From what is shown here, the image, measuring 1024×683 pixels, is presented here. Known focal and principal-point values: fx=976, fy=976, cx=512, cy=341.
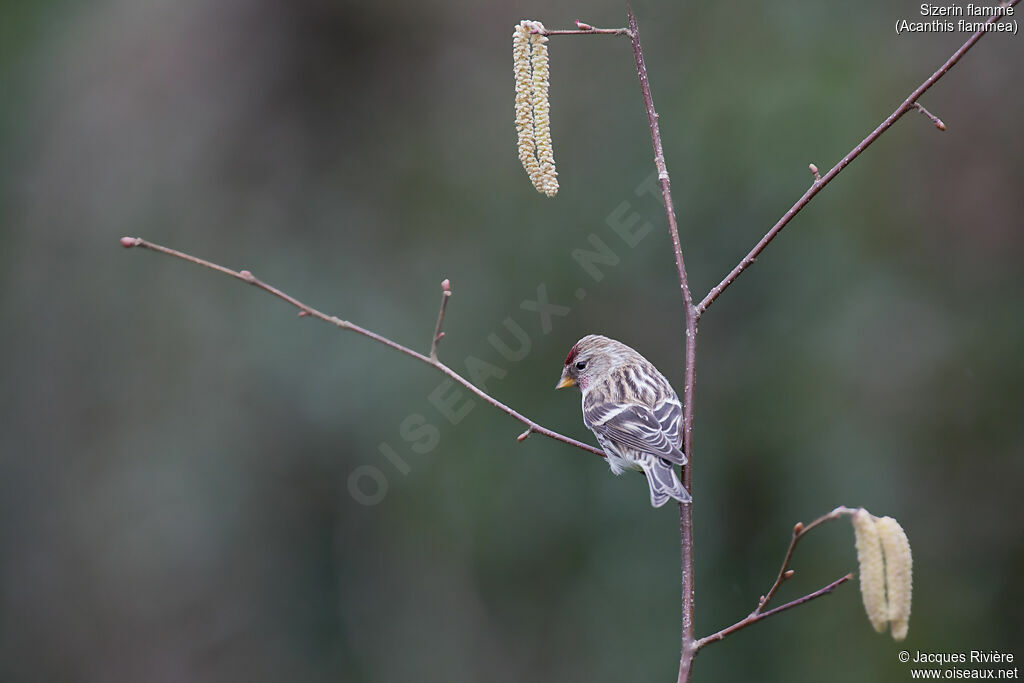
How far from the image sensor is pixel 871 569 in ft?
5.63

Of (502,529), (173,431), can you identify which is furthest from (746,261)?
(173,431)

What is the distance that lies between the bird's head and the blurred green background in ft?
4.67

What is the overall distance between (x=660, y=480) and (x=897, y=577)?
4.33 feet

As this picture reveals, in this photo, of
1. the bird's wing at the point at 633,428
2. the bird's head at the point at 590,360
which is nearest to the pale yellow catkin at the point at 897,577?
the bird's wing at the point at 633,428

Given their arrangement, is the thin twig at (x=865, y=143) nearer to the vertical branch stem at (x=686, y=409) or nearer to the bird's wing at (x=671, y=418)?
the vertical branch stem at (x=686, y=409)

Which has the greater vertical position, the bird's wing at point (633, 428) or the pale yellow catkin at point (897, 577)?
the bird's wing at point (633, 428)

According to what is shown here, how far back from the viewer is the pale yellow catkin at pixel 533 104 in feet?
7.18

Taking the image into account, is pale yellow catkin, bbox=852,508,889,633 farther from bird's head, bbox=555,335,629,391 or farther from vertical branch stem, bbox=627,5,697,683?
bird's head, bbox=555,335,629,391

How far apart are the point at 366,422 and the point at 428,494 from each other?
0.56 meters

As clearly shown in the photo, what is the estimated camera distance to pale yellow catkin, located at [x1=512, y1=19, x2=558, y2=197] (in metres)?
2.19

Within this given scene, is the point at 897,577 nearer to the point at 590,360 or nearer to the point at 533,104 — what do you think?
the point at 533,104
